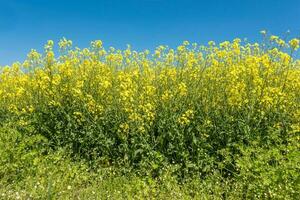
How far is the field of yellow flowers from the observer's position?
618 cm

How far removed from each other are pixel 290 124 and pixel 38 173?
4081 millimetres

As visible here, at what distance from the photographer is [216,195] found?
19.8ft

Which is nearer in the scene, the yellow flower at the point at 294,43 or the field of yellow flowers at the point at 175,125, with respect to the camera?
the field of yellow flowers at the point at 175,125

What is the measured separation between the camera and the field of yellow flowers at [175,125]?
618 centimetres

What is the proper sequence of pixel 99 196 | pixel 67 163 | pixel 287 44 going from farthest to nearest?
pixel 287 44 < pixel 67 163 < pixel 99 196

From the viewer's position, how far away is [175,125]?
6.84 metres

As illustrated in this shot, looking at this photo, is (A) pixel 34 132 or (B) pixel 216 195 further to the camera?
(A) pixel 34 132

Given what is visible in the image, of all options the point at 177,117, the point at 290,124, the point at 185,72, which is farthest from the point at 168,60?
the point at 290,124

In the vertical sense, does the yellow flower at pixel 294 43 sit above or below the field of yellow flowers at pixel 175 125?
above

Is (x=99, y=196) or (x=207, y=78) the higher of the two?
(x=207, y=78)

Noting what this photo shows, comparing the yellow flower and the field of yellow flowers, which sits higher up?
the yellow flower

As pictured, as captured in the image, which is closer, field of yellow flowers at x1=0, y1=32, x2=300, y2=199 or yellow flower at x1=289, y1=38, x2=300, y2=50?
field of yellow flowers at x1=0, y1=32, x2=300, y2=199

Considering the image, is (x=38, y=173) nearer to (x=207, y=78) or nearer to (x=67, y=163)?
(x=67, y=163)

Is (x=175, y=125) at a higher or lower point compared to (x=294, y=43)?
lower
